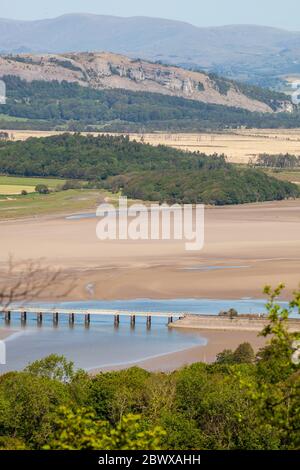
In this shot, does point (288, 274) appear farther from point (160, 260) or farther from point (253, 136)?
point (253, 136)

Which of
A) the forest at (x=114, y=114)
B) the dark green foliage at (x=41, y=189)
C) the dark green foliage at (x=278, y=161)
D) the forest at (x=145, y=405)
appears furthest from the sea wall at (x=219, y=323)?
the forest at (x=114, y=114)

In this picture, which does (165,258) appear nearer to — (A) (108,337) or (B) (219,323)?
(B) (219,323)

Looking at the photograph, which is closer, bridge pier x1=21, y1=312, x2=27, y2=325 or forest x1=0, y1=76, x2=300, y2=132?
bridge pier x1=21, y1=312, x2=27, y2=325

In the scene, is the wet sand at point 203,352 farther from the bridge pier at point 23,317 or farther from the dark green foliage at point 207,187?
the dark green foliage at point 207,187

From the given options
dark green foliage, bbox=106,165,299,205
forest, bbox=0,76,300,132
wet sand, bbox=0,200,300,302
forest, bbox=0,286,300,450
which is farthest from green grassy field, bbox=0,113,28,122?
forest, bbox=0,286,300,450

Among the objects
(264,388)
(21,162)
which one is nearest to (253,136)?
(21,162)

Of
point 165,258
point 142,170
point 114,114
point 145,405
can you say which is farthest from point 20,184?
point 114,114

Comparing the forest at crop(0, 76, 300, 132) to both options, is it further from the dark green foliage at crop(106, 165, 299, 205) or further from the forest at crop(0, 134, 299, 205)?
the dark green foliage at crop(106, 165, 299, 205)
